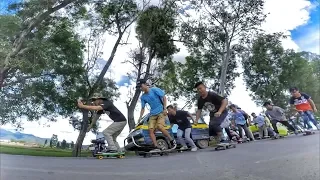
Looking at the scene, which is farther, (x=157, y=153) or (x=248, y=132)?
(x=248, y=132)

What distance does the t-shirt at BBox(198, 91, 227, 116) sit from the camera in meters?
1.64

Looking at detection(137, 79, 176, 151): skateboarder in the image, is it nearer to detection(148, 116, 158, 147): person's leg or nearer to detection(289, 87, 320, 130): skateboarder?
detection(148, 116, 158, 147): person's leg

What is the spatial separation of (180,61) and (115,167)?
1.85 ft

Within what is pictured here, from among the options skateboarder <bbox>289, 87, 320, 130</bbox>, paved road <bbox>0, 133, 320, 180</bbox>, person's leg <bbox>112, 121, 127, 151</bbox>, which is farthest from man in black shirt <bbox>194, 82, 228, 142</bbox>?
skateboarder <bbox>289, 87, 320, 130</bbox>

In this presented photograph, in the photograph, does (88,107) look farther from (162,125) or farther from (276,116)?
(276,116)

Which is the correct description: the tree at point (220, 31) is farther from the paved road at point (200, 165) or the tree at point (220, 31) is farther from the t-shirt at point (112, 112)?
the t-shirt at point (112, 112)

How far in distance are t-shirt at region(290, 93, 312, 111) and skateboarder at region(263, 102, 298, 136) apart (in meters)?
0.09

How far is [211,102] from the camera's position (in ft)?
5.47

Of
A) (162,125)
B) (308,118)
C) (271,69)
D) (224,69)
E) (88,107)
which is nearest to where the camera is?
(88,107)

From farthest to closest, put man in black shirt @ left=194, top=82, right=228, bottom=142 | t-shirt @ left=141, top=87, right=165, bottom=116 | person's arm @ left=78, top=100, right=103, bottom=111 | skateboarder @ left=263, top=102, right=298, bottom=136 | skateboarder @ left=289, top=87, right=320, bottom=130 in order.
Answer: skateboarder @ left=289, top=87, right=320, bottom=130 → skateboarder @ left=263, top=102, right=298, bottom=136 → man in black shirt @ left=194, top=82, right=228, bottom=142 → t-shirt @ left=141, top=87, right=165, bottom=116 → person's arm @ left=78, top=100, right=103, bottom=111

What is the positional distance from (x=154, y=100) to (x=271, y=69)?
0.71 metres

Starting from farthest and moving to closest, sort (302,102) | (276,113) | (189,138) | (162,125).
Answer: (302,102) → (276,113) → (189,138) → (162,125)

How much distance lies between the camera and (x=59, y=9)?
4.82ft

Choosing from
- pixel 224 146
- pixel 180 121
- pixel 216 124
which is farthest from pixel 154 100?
pixel 224 146
